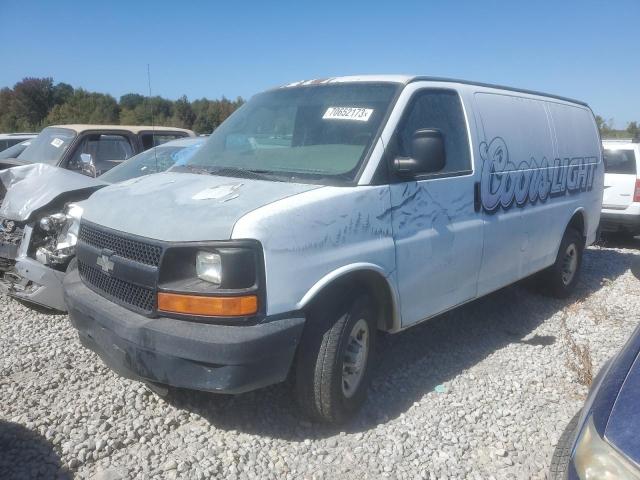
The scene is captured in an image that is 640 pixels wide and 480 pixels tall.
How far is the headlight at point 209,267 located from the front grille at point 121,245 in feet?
0.72

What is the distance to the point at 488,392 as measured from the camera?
12.5 feet

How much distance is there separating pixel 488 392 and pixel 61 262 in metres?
3.49

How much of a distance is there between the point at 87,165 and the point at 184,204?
16.0 feet

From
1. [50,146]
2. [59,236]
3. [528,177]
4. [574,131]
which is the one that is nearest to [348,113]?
[528,177]

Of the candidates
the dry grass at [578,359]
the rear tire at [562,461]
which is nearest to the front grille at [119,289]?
the rear tire at [562,461]

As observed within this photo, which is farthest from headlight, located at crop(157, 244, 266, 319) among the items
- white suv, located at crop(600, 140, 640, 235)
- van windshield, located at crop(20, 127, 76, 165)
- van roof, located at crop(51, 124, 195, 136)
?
white suv, located at crop(600, 140, 640, 235)

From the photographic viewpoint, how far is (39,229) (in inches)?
185

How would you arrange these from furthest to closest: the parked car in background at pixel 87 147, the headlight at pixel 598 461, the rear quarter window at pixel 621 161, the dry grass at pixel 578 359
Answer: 1. the rear quarter window at pixel 621 161
2. the parked car in background at pixel 87 147
3. the dry grass at pixel 578 359
4. the headlight at pixel 598 461

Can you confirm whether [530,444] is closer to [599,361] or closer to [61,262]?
[599,361]

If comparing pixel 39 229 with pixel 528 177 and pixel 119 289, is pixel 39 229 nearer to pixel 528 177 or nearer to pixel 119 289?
pixel 119 289

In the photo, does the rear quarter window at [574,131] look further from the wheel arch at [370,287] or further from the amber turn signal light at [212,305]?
the amber turn signal light at [212,305]

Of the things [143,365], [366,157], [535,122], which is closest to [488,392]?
[366,157]

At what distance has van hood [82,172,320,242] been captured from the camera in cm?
273

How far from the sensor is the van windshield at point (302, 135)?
11.0 feet
